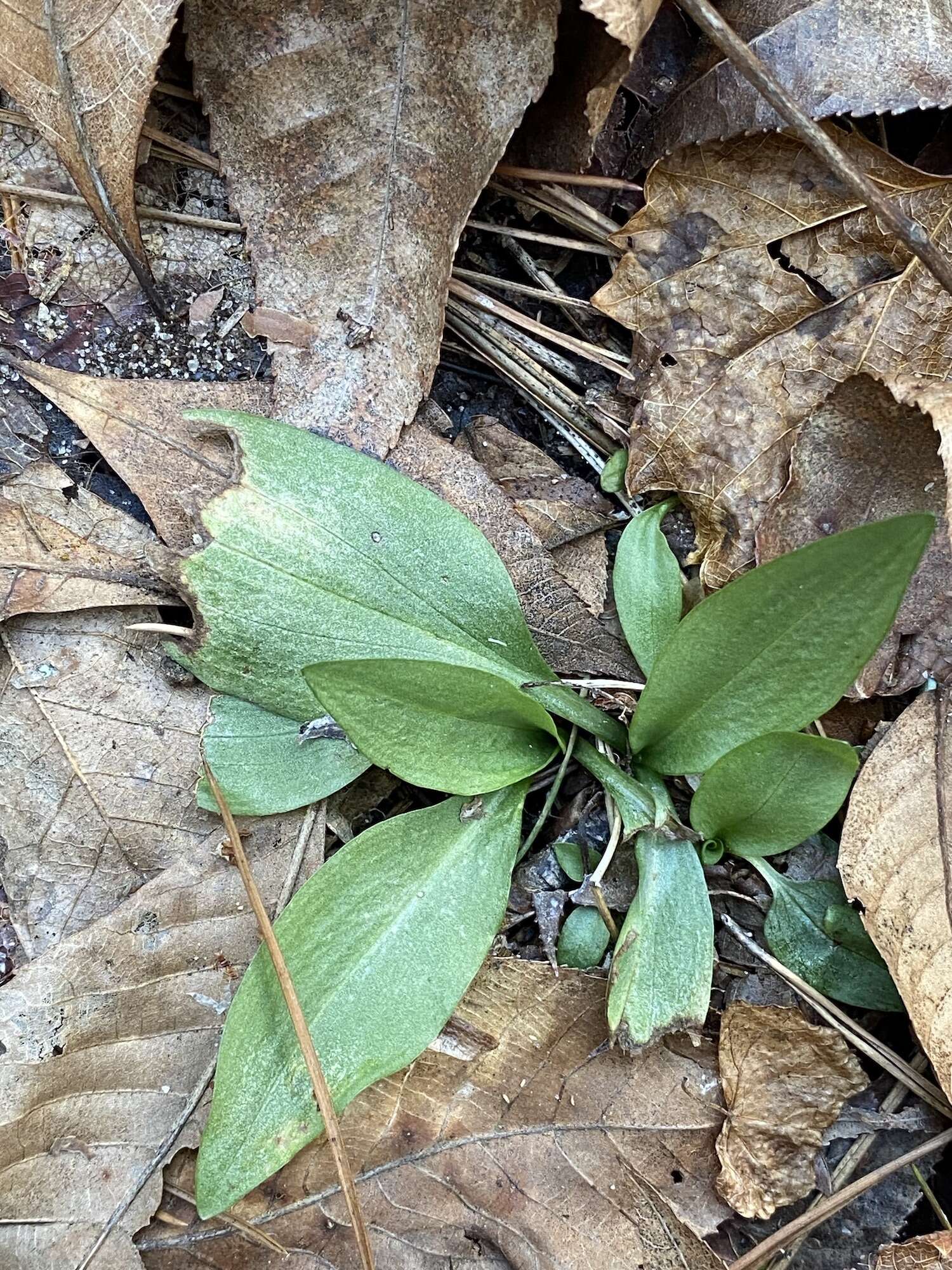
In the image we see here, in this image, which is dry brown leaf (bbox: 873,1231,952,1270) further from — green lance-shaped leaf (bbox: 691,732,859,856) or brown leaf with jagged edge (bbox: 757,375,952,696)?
brown leaf with jagged edge (bbox: 757,375,952,696)

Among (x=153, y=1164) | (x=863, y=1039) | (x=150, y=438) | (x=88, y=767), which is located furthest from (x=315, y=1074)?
(x=150, y=438)

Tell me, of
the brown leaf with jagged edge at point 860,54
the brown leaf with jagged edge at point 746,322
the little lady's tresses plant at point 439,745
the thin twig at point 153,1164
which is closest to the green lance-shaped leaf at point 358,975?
the little lady's tresses plant at point 439,745

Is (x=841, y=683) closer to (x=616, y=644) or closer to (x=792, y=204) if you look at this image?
(x=616, y=644)

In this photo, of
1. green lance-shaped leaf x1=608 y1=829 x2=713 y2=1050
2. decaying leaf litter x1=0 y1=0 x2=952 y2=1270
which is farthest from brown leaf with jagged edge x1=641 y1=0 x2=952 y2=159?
green lance-shaped leaf x1=608 y1=829 x2=713 y2=1050

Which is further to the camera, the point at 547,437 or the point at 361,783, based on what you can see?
the point at 547,437

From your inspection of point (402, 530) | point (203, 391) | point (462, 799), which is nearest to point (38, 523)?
point (203, 391)

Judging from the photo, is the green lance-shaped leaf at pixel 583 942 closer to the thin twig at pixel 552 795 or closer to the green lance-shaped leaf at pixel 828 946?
the thin twig at pixel 552 795
